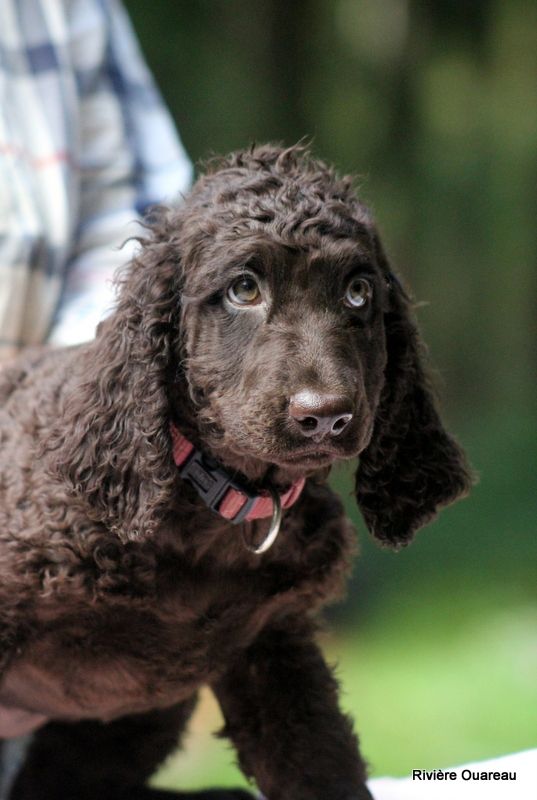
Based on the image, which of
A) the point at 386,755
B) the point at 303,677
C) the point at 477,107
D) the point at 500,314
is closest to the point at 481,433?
the point at 500,314

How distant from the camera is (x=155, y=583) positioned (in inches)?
85.0

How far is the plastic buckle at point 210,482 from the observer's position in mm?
2137

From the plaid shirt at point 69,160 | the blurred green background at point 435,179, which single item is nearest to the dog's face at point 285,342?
the plaid shirt at point 69,160

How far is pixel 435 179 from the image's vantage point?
631 cm

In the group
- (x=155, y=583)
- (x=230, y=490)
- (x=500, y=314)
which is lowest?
(x=155, y=583)

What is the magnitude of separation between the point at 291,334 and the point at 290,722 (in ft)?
2.93

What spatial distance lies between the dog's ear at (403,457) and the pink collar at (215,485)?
26 cm

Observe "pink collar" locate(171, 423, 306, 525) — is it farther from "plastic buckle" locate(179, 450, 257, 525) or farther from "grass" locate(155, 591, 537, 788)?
"grass" locate(155, 591, 537, 788)

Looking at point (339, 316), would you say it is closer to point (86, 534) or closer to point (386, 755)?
point (86, 534)

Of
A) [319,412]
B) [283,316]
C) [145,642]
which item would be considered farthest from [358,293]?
[145,642]

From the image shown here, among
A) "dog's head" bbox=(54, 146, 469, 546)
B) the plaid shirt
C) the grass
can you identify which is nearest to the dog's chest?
"dog's head" bbox=(54, 146, 469, 546)

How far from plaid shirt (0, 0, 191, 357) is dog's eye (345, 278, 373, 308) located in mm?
1229

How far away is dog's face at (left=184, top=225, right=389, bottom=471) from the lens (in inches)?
74.2

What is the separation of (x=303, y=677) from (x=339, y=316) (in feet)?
2.76
